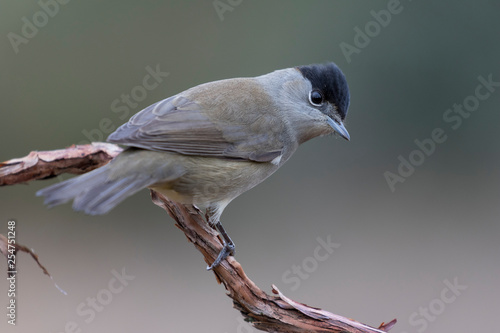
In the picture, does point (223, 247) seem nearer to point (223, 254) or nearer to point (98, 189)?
point (223, 254)

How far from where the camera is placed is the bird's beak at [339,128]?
3.62 metres

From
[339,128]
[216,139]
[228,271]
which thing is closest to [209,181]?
[216,139]

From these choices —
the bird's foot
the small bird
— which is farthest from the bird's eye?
the bird's foot

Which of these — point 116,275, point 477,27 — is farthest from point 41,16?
point 477,27

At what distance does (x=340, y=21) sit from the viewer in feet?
21.6

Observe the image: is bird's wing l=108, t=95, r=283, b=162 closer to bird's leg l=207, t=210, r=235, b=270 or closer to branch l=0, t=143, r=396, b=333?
branch l=0, t=143, r=396, b=333

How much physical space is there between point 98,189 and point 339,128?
1.74 m

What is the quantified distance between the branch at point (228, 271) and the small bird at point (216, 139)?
0.36 ft

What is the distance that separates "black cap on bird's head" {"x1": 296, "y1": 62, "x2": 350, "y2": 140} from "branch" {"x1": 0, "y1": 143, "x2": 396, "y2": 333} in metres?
1.22

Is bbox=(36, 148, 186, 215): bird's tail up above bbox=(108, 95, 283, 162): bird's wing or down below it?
below

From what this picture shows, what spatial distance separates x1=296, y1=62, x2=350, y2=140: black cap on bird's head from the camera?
3578 mm

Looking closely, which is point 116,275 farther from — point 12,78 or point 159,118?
point 159,118

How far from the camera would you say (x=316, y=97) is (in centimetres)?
369

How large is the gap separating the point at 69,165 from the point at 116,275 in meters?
2.94
